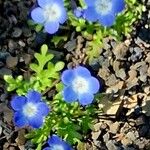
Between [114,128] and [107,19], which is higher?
[107,19]

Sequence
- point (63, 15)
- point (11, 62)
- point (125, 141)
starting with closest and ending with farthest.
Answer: point (63, 15), point (125, 141), point (11, 62)

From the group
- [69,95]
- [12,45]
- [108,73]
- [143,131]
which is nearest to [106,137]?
[143,131]

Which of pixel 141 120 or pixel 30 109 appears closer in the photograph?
pixel 30 109

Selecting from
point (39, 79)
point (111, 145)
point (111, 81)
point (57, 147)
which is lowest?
point (57, 147)

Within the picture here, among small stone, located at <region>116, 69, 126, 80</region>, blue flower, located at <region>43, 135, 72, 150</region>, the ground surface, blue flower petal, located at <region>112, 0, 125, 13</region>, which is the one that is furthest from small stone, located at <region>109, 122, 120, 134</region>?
blue flower petal, located at <region>112, 0, 125, 13</region>

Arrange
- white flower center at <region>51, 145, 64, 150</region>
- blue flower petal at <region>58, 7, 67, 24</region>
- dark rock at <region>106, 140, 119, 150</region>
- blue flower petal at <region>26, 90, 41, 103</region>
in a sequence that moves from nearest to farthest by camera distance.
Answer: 1. blue flower petal at <region>26, 90, 41, 103</region>
2. white flower center at <region>51, 145, 64, 150</region>
3. blue flower petal at <region>58, 7, 67, 24</region>
4. dark rock at <region>106, 140, 119, 150</region>

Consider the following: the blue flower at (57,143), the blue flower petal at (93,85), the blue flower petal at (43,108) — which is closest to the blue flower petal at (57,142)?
the blue flower at (57,143)

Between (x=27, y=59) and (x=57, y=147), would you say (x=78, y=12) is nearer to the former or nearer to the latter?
(x=27, y=59)

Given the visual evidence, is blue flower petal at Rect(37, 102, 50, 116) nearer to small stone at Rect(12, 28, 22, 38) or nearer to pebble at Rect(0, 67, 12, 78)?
pebble at Rect(0, 67, 12, 78)
